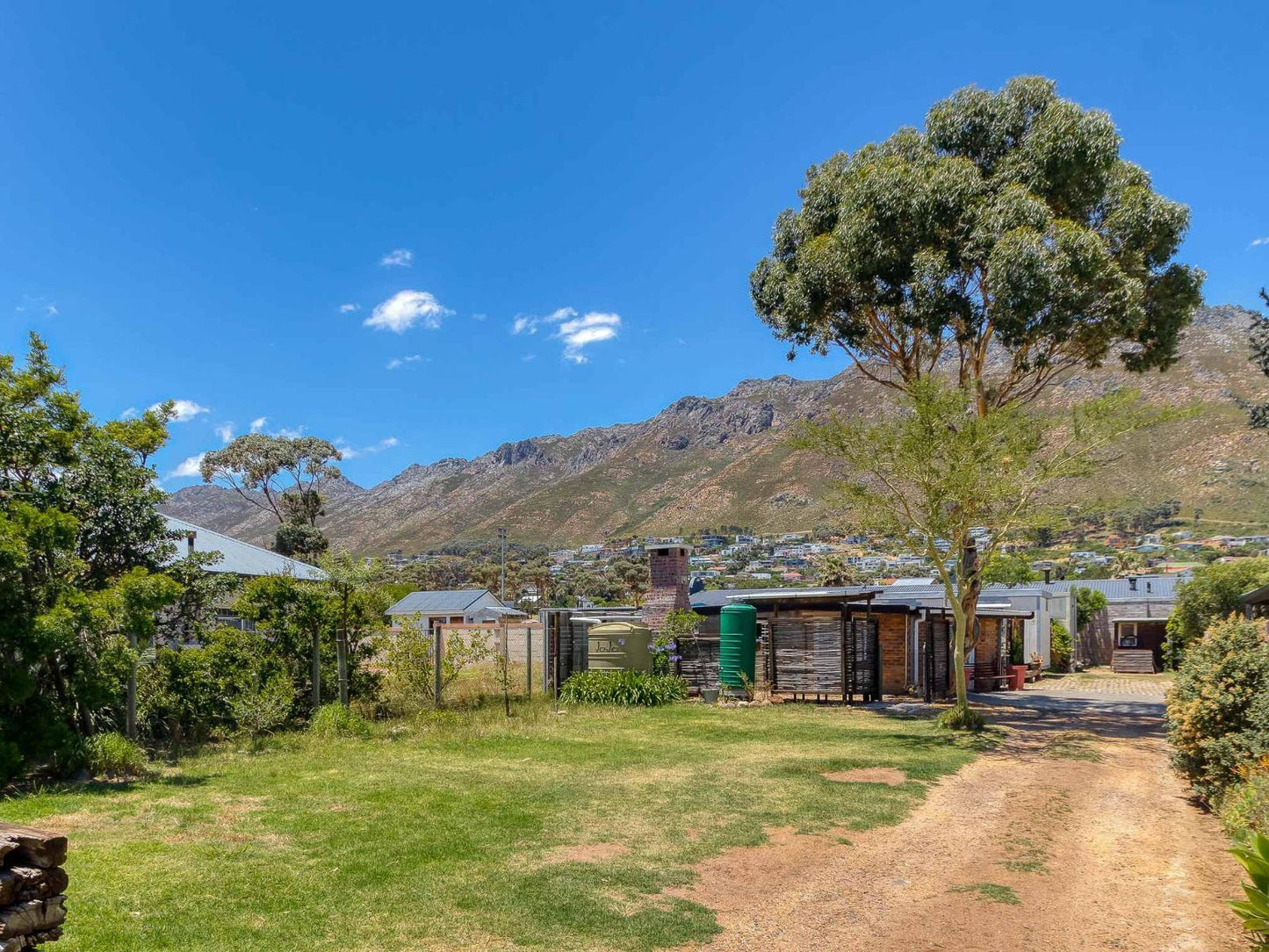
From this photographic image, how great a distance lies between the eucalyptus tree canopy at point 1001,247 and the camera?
Result: 16.8m

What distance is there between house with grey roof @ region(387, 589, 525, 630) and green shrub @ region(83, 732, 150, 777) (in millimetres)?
41550

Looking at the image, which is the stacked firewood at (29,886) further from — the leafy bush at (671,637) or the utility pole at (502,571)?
the utility pole at (502,571)

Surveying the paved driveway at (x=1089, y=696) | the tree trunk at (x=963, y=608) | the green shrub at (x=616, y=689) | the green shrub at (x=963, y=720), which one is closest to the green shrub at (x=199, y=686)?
the green shrub at (x=616, y=689)

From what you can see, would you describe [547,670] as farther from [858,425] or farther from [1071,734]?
[1071,734]

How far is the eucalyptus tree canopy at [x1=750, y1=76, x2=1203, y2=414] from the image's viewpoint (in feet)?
55.0

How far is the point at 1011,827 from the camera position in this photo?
27.8ft

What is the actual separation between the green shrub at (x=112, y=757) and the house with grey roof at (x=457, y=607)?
41550 millimetres

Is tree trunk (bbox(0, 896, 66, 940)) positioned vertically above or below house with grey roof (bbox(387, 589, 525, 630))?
above

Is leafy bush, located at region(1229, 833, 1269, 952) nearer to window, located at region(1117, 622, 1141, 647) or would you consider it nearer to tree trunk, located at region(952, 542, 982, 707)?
tree trunk, located at region(952, 542, 982, 707)

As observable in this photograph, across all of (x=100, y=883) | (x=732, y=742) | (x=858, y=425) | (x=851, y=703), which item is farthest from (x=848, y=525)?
(x=100, y=883)

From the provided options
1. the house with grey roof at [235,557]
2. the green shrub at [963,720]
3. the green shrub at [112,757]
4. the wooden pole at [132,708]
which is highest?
the house with grey roof at [235,557]

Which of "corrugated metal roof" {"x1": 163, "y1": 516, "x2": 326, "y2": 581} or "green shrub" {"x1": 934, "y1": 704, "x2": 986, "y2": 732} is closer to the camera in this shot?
"green shrub" {"x1": 934, "y1": 704, "x2": 986, "y2": 732}

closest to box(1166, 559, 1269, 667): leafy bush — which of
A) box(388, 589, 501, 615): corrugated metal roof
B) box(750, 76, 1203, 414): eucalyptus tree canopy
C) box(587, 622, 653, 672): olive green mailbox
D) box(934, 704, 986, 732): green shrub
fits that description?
box(750, 76, 1203, 414): eucalyptus tree canopy

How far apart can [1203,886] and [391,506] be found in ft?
534
